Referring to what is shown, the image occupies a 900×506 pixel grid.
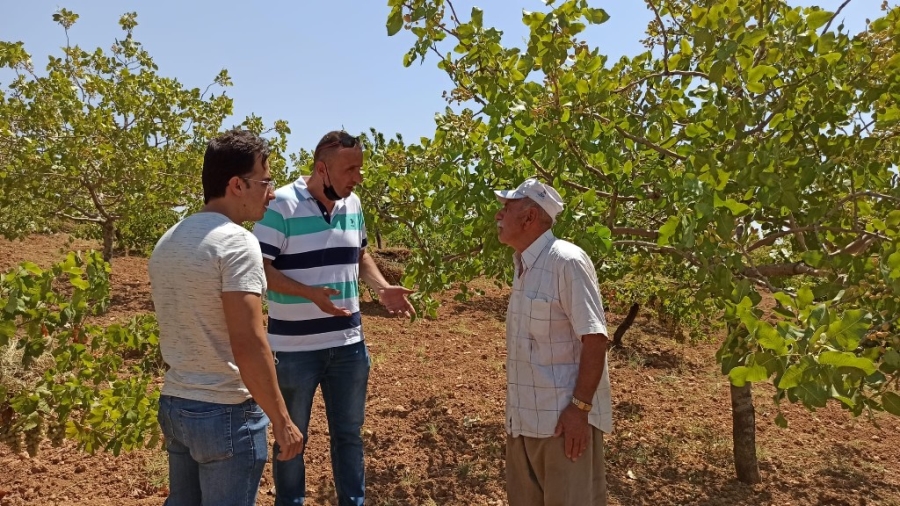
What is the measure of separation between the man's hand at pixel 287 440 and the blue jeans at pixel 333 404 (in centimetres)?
79

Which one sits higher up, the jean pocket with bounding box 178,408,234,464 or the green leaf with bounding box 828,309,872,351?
the green leaf with bounding box 828,309,872,351

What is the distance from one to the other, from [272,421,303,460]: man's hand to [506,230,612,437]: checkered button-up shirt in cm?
88

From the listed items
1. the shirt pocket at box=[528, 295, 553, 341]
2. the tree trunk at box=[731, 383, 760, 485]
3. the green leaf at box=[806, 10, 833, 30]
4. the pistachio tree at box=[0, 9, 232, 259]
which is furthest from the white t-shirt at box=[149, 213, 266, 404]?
the pistachio tree at box=[0, 9, 232, 259]

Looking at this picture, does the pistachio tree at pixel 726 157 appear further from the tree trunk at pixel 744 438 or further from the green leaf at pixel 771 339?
the tree trunk at pixel 744 438

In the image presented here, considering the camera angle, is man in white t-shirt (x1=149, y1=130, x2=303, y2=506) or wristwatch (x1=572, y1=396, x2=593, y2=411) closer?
man in white t-shirt (x1=149, y1=130, x2=303, y2=506)

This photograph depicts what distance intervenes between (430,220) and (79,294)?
1.80 m

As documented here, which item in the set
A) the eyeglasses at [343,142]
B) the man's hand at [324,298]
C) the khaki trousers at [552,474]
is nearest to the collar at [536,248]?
the khaki trousers at [552,474]

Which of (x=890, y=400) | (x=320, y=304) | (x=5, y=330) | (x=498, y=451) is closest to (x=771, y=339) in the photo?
(x=890, y=400)

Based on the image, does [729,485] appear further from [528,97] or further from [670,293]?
[528,97]

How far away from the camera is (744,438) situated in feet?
14.7

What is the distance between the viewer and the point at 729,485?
4496 mm

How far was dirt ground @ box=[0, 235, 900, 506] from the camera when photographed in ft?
13.5

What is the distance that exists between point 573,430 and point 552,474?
201 mm

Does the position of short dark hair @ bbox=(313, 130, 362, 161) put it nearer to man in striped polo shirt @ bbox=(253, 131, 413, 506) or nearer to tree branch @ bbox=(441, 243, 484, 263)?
man in striped polo shirt @ bbox=(253, 131, 413, 506)
